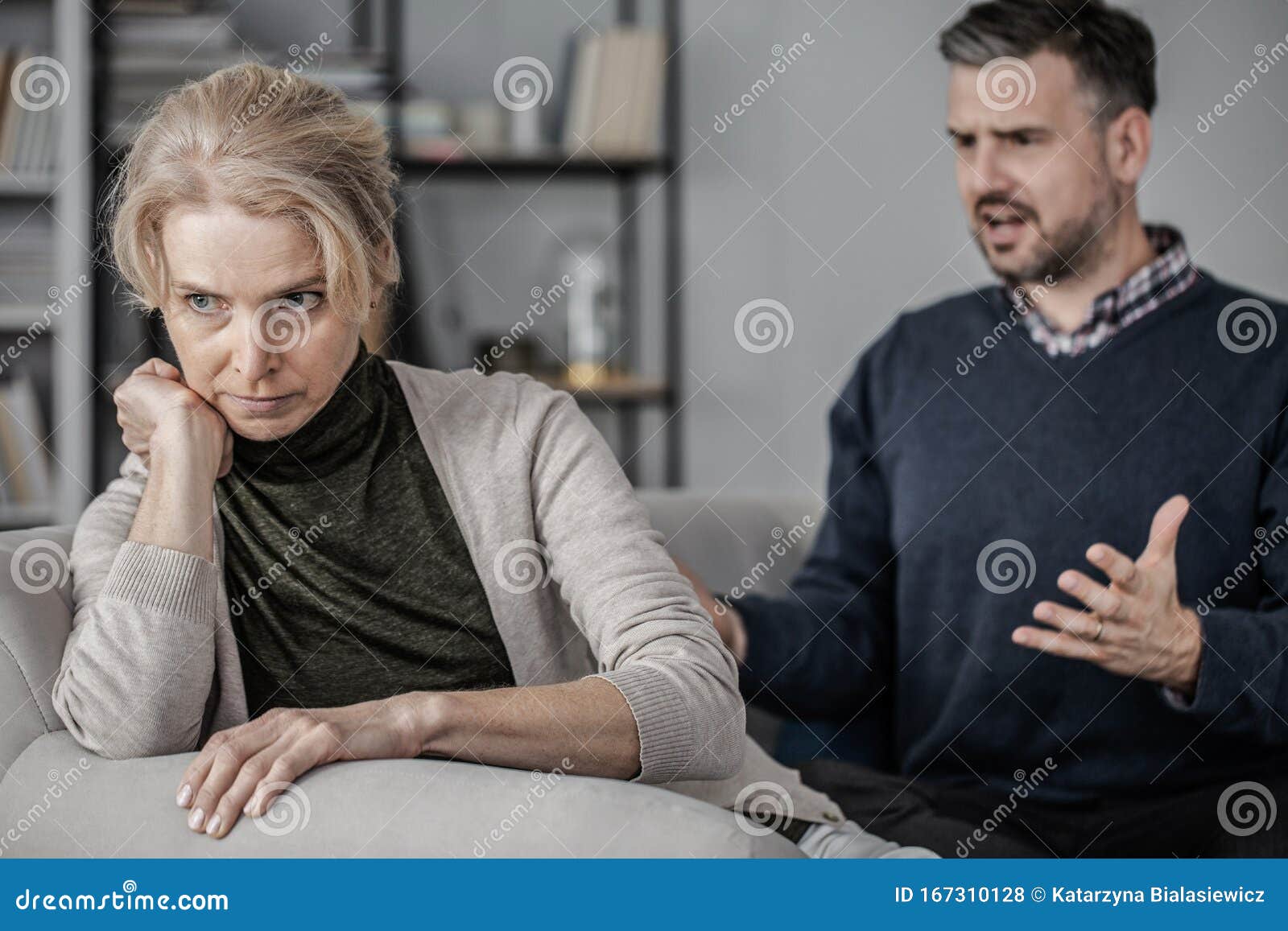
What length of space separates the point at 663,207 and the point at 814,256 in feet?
1.34

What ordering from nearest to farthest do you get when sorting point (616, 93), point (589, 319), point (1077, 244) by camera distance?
point (1077, 244)
point (616, 93)
point (589, 319)

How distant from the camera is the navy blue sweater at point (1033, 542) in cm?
149

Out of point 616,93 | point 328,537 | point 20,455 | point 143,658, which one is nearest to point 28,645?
point 143,658

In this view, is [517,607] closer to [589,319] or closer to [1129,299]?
[1129,299]

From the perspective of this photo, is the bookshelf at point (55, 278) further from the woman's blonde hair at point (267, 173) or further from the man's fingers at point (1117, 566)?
the man's fingers at point (1117, 566)

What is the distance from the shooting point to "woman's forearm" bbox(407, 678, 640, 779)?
93 centimetres

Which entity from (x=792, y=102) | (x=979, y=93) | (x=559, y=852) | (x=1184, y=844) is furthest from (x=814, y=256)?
(x=559, y=852)

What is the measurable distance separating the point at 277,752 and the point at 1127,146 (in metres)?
1.36

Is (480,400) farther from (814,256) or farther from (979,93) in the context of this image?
(814,256)

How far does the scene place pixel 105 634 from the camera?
1016 millimetres

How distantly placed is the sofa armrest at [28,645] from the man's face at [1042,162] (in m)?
1.20

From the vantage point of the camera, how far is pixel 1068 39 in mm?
1668

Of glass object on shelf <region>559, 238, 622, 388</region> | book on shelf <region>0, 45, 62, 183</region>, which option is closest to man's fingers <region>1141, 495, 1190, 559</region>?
glass object on shelf <region>559, 238, 622, 388</region>

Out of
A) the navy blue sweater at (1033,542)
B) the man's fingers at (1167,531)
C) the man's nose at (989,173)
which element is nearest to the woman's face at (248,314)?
the navy blue sweater at (1033,542)
